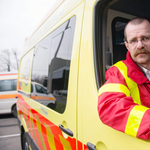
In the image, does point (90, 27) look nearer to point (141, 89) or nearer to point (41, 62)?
point (141, 89)

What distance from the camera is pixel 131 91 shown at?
0.90 meters

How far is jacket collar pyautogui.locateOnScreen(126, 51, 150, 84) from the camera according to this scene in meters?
0.88

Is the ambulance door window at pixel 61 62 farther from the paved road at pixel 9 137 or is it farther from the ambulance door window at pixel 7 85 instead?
the ambulance door window at pixel 7 85

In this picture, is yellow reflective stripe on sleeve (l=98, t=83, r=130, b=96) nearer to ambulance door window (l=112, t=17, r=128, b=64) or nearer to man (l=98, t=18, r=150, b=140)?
man (l=98, t=18, r=150, b=140)

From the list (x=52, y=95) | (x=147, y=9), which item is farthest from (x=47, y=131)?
(x=147, y=9)

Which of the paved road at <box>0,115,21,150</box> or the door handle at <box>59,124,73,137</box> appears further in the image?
the paved road at <box>0,115,21,150</box>

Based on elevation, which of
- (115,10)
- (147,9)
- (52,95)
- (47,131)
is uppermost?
(147,9)

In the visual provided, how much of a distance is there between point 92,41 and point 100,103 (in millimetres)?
462

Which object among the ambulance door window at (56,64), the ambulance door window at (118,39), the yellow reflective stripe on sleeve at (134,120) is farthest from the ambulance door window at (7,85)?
the yellow reflective stripe on sleeve at (134,120)

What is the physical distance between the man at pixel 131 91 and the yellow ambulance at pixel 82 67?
84 millimetres

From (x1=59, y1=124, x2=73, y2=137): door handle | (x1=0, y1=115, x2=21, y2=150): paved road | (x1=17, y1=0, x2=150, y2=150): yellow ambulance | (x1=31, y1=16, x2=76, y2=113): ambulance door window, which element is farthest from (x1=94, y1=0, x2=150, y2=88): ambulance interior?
(x1=0, y1=115, x2=21, y2=150): paved road

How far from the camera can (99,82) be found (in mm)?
999

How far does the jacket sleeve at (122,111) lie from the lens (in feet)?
2.17

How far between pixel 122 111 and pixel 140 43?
463 mm
